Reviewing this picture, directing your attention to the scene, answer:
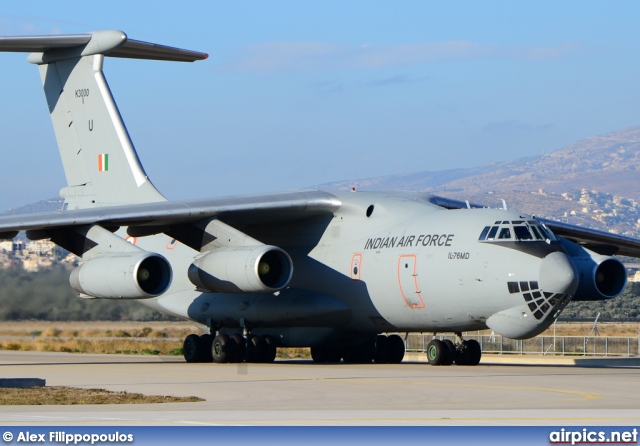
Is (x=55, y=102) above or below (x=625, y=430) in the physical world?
above

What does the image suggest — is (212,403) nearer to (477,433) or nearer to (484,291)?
(477,433)

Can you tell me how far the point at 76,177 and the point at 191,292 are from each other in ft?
13.0

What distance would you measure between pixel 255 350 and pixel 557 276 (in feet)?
22.1

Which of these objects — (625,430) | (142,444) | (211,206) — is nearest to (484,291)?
(211,206)

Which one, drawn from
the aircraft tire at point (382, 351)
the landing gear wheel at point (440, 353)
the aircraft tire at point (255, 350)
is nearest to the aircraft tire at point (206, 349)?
the aircraft tire at point (255, 350)

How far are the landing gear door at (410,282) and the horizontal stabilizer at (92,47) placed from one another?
8.02 m

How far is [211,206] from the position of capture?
21422 mm

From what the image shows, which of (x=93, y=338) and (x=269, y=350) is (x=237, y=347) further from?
(x=93, y=338)

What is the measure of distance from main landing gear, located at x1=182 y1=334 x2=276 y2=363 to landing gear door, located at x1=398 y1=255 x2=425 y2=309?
3557mm

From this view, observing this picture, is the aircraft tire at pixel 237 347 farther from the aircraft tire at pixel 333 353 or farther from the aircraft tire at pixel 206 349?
the aircraft tire at pixel 333 353

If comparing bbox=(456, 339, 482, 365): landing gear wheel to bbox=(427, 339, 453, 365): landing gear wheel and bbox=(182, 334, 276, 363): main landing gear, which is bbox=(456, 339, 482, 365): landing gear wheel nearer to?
bbox=(427, 339, 453, 365): landing gear wheel

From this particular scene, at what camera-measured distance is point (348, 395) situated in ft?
44.5

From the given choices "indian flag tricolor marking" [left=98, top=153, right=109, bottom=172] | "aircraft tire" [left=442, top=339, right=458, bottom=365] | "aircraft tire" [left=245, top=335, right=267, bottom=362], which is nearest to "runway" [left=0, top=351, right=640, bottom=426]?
"aircraft tire" [left=442, top=339, right=458, bottom=365]

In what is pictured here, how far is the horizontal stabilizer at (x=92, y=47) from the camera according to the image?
2359cm
